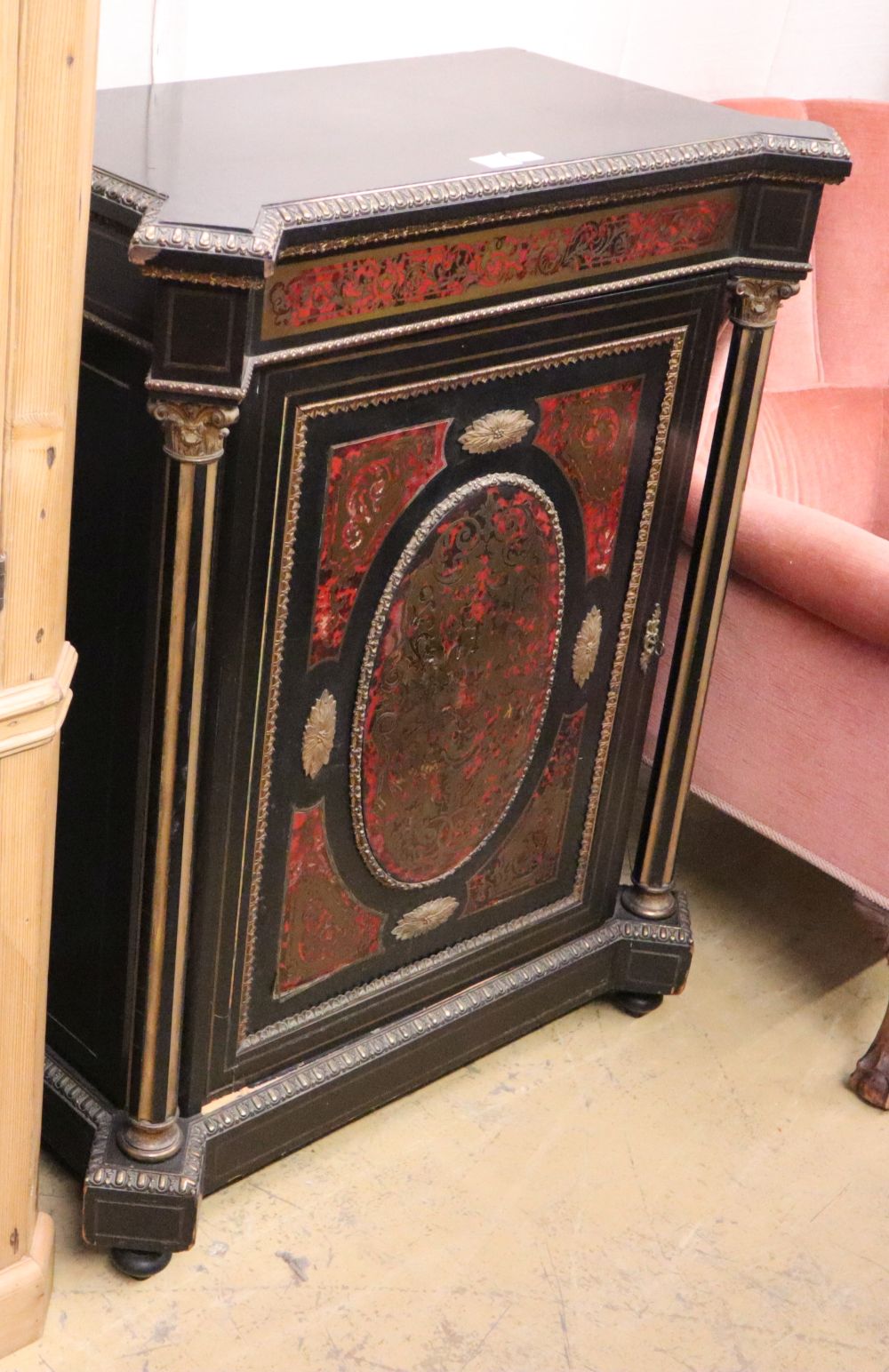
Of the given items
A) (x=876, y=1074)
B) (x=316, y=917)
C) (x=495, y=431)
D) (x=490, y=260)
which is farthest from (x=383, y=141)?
(x=876, y=1074)

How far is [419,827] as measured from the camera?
199cm

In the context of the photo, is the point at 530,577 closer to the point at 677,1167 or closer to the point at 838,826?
the point at 838,826

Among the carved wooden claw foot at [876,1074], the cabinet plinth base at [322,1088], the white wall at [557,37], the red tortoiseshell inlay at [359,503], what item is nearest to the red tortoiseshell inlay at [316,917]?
the cabinet plinth base at [322,1088]

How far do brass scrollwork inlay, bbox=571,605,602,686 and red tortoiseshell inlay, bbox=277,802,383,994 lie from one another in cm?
Result: 40

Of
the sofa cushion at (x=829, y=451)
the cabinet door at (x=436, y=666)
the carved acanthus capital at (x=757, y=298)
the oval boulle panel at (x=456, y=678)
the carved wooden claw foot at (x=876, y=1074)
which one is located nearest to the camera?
the cabinet door at (x=436, y=666)

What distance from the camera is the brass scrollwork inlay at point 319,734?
5.85 feet

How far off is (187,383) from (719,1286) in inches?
50.2

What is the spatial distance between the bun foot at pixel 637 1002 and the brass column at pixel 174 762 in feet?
2.63

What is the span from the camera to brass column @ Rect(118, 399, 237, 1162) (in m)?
1.50

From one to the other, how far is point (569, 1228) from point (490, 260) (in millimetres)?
1185

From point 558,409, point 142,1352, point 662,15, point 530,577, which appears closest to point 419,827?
point 530,577

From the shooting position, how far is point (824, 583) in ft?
7.09

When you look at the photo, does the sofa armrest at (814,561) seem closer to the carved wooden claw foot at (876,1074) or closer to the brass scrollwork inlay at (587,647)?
the brass scrollwork inlay at (587,647)

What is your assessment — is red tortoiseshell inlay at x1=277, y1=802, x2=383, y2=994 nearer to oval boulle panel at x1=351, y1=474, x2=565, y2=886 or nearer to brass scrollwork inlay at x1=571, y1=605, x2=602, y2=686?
oval boulle panel at x1=351, y1=474, x2=565, y2=886
